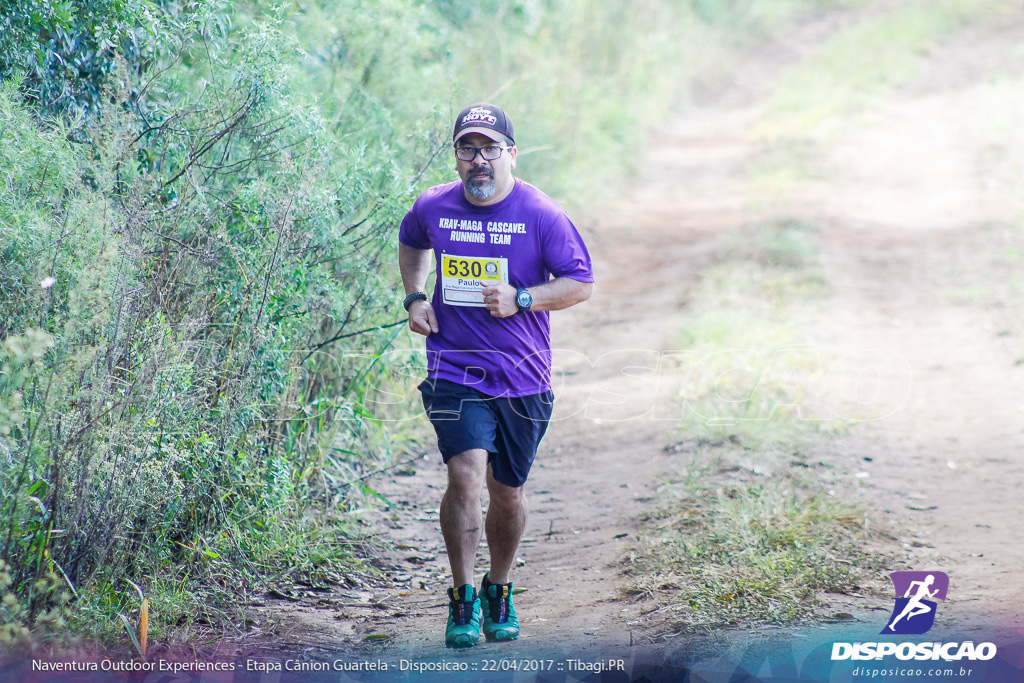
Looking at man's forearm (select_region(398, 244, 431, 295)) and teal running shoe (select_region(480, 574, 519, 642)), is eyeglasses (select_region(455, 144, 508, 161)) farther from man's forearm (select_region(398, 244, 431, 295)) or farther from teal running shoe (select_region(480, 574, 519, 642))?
teal running shoe (select_region(480, 574, 519, 642))

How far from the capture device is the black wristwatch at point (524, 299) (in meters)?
4.11

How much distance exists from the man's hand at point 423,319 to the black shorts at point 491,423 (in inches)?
8.6

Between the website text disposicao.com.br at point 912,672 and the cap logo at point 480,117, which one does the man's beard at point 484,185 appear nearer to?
the cap logo at point 480,117

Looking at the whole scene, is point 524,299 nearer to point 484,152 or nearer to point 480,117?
point 484,152

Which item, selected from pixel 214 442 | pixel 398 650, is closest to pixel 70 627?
pixel 214 442

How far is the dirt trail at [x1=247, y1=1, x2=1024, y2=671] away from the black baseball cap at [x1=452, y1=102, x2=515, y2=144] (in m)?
2.12

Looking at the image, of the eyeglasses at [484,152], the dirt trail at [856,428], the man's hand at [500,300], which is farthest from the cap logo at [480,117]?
the dirt trail at [856,428]

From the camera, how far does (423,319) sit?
4254mm

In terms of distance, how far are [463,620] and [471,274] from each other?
1410mm

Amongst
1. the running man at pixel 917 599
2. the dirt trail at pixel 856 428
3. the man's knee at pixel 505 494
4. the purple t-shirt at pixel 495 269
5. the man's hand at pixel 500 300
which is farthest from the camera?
the dirt trail at pixel 856 428

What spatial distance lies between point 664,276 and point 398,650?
810cm

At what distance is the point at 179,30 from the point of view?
17.9ft

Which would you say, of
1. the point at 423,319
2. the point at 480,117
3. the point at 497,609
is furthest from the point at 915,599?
the point at 480,117

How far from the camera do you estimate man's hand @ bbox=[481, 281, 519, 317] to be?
406cm
